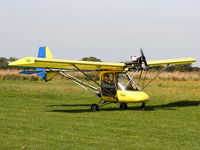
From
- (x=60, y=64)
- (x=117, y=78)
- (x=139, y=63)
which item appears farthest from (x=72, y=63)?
(x=139, y=63)

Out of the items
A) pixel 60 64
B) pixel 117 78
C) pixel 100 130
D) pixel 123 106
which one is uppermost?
pixel 60 64

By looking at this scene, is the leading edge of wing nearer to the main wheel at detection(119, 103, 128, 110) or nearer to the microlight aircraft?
the microlight aircraft

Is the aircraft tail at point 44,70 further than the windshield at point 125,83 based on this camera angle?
Yes

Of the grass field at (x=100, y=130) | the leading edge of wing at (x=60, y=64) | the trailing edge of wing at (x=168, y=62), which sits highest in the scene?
the trailing edge of wing at (x=168, y=62)

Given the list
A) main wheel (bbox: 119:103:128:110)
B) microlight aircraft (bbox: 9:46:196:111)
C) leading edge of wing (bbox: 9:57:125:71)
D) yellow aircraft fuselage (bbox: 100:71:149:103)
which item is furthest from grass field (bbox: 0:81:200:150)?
leading edge of wing (bbox: 9:57:125:71)

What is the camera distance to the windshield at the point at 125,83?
2064 centimetres

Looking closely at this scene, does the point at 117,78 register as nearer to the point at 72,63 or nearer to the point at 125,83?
the point at 125,83

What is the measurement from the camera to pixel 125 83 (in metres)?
20.9

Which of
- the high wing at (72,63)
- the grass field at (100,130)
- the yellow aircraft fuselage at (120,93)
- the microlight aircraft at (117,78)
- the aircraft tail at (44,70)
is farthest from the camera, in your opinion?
the aircraft tail at (44,70)

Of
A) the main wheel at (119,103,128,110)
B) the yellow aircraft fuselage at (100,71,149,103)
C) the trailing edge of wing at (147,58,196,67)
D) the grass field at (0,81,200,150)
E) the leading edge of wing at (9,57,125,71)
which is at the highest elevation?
the trailing edge of wing at (147,58,196,67)

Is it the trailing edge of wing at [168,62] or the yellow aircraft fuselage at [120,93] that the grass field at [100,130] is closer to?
the yellow aircraft fuselage at [120,93]

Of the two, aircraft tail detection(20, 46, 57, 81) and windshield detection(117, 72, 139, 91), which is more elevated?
aircraft tail detection(20, 46, 57, 81)

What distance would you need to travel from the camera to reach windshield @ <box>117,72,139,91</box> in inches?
813

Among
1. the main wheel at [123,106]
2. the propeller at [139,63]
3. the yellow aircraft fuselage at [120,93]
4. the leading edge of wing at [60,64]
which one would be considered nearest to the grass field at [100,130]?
the main wheel at [123,106]
